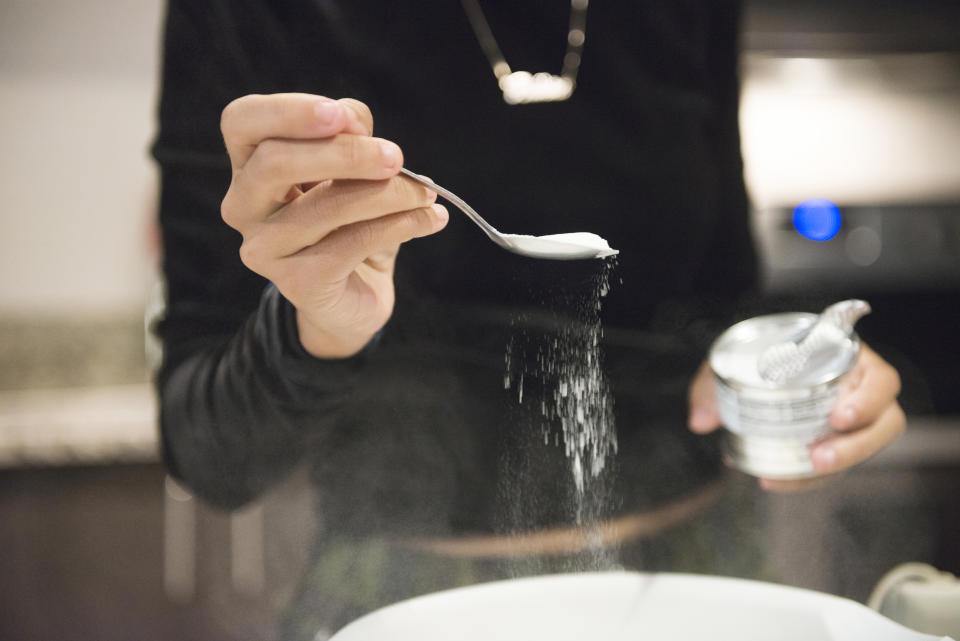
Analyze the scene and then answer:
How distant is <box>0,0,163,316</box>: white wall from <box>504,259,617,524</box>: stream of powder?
261 mm

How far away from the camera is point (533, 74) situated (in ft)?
1.30

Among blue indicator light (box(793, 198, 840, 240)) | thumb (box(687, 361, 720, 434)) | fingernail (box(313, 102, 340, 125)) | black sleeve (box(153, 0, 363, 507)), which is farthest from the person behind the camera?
blue indicator light (box(793, 198, 840, 240))

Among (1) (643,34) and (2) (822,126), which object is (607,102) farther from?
Answer: (2) (822,126)

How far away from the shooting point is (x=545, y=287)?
1.11 feet

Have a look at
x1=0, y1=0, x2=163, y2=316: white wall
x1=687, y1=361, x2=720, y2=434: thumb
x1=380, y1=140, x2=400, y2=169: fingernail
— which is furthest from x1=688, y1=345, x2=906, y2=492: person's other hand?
x1=0, y1=0, x2=163, y2=316: white wall

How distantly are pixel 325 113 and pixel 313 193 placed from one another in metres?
0.04

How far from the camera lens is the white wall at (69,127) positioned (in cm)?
38

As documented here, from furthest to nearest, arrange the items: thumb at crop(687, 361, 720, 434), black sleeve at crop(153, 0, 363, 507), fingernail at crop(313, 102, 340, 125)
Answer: thumb at crop(687, 361, 720, 434) < black sleeve at crop(153, 0, 363, 507) < fingernail at crop(313, 102, 340, 125)

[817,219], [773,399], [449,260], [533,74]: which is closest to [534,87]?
[533,74]

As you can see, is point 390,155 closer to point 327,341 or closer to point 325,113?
point 325,113

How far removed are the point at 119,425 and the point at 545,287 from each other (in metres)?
0.66

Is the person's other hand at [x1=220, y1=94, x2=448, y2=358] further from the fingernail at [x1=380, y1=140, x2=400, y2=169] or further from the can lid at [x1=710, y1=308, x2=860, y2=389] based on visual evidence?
the can lid at [x1=710, y1=308, x2=860, y2=389]

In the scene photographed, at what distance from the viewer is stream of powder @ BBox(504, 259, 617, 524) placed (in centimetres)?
35

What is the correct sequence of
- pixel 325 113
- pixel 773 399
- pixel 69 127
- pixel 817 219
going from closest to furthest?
pixel 325 113 → pixel 773 399 → pixel 69 127 → pixel 817 219
